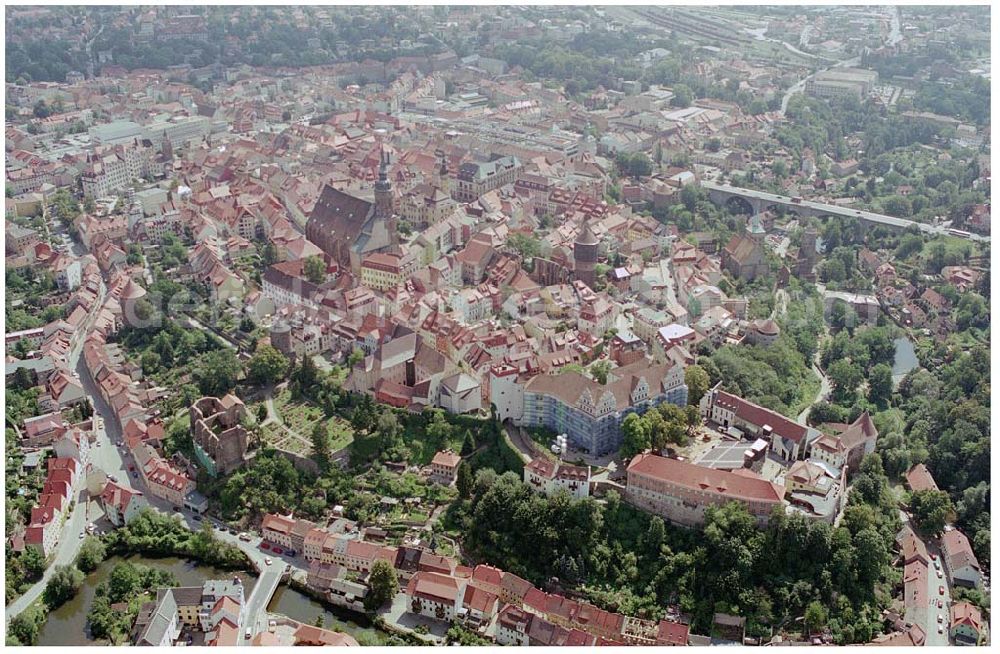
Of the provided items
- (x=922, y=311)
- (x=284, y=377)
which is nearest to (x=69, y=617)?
(x=284, y=377)

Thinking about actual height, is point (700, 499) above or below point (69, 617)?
above

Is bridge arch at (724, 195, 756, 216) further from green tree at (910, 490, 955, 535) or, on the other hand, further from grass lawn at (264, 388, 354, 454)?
grass lawn at (264, 388, 354, 454)

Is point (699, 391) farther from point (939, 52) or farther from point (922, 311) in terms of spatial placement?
point (939, 52)

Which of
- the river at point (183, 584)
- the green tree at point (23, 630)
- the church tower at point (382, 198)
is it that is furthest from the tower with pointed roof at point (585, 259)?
the green tree at point (23, 630)

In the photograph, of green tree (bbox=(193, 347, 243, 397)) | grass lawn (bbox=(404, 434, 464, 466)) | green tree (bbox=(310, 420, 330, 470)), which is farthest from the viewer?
green tree (bbox=(193, 347, 243, 397))

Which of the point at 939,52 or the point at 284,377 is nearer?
the point at 284,377

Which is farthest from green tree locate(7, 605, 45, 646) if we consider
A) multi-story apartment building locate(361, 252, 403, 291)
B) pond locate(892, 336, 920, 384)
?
pond locate(892, 336, 920, 384)

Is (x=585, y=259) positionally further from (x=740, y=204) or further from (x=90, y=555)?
(x=90, y=555)
